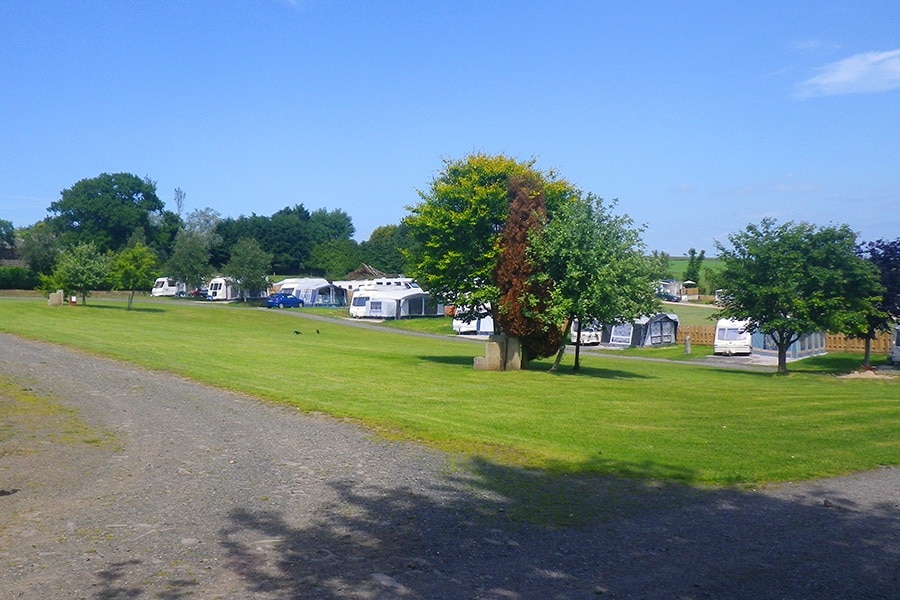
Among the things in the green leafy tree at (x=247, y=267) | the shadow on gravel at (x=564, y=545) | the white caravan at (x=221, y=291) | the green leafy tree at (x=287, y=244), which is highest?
the green leafy tree at (x=287, y=244)

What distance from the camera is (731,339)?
47906mm

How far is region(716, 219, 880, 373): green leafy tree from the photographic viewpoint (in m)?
32.7

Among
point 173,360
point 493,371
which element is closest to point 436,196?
point 493,371

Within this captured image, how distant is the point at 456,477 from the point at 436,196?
20380 millimetres

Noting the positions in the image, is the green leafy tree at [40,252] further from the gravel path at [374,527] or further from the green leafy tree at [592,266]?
the gravel path at [374,527]

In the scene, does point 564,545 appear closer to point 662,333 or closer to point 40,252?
point 662,333

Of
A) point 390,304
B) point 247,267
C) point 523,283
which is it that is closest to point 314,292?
point 247,267

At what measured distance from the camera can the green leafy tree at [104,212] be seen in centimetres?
11231

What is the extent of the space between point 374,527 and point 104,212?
380 ft

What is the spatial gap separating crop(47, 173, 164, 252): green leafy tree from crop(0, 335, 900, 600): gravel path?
107468 millimetres

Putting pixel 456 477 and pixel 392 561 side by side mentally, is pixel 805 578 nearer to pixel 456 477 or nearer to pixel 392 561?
pixel 392 561

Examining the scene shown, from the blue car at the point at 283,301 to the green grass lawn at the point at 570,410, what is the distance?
155 ft

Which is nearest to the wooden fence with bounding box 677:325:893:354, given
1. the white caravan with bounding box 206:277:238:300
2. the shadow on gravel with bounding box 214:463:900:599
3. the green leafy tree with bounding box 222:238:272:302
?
the shadow on gravel with bounding box 214:463:900:599

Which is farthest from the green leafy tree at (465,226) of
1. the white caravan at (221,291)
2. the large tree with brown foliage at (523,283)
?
the white caravan at (221,291)
